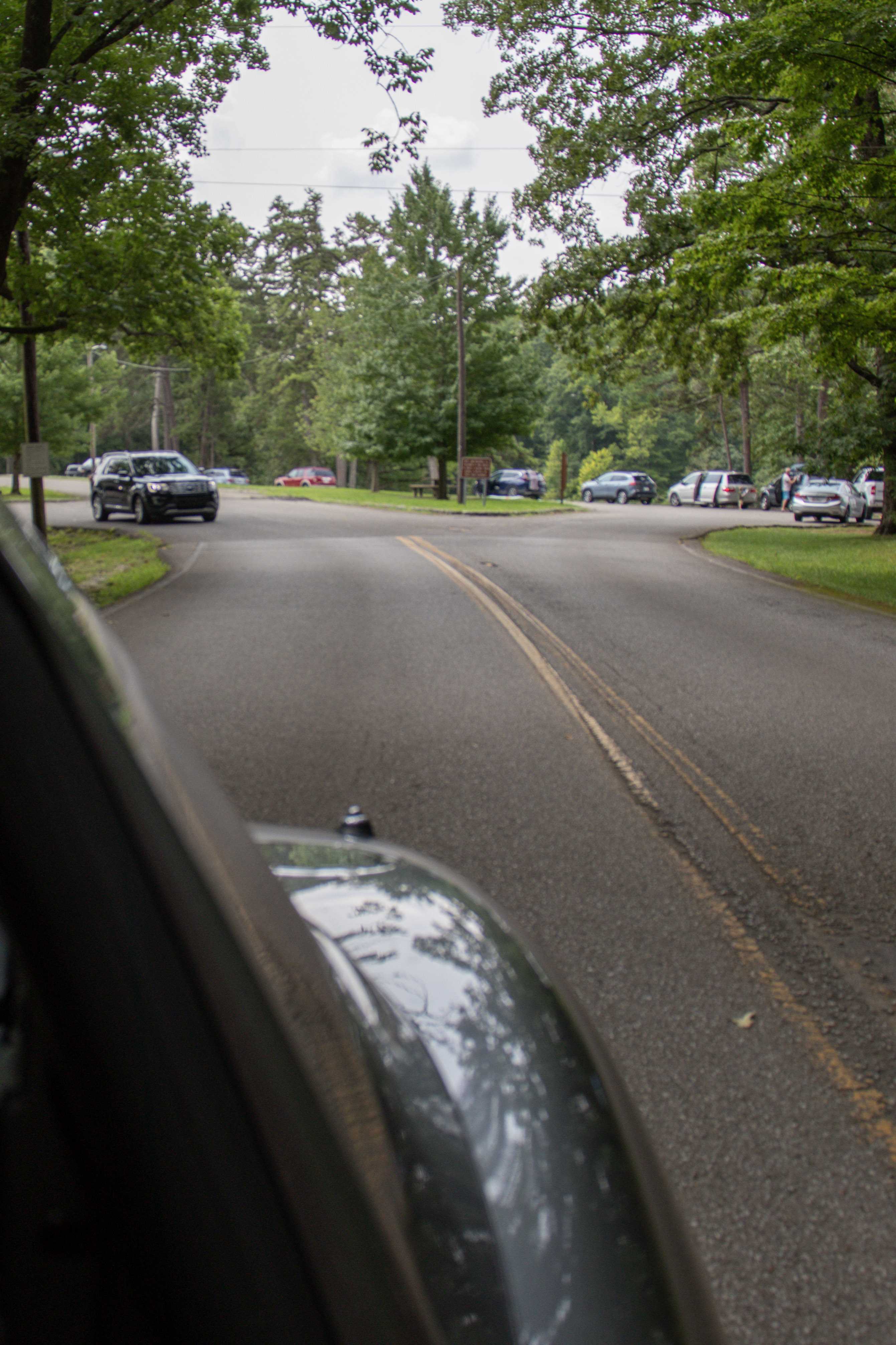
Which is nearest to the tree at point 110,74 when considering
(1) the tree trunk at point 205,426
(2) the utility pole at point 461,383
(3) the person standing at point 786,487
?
(2) the utility pole at point 461,383

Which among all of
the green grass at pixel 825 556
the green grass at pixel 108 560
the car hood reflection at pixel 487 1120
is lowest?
the green grass at pixel 108 560

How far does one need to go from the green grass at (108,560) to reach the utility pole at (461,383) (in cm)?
1742

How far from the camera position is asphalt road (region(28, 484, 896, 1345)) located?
2.83 m

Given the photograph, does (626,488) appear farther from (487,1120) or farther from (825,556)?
(487,1120)

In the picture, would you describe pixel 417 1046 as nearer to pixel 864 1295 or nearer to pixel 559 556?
pixel 864 1295

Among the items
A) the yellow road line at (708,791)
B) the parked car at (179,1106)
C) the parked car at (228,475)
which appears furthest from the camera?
the parked car at (228,475)

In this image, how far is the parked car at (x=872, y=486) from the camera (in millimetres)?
40344

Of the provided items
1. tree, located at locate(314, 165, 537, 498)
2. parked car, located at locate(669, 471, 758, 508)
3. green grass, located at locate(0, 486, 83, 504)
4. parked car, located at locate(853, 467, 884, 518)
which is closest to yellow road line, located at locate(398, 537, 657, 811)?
green grass, located at locate(0, 486, 83, 504)

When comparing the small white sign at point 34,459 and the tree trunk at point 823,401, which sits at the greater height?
the tree trunk at point 823,401

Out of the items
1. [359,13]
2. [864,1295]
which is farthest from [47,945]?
[359,13]

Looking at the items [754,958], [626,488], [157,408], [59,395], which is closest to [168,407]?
[157,408]

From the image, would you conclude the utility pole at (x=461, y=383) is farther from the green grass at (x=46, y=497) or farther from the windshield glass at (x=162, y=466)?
the green grass at (x=46, y=497)

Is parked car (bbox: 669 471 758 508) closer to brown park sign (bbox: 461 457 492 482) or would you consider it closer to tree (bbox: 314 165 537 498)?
tree (bbox: 314 165 537 498)

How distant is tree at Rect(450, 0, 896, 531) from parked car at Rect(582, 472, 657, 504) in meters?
30.1
